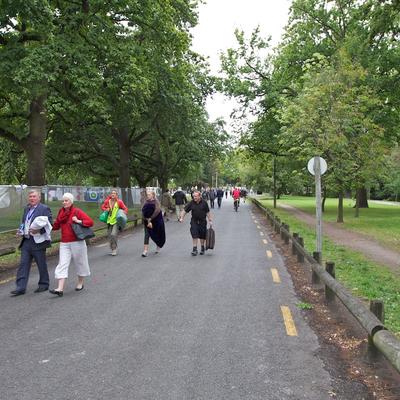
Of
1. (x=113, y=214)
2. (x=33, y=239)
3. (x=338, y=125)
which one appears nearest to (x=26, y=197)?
(x=113, y=214)

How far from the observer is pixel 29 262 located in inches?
312

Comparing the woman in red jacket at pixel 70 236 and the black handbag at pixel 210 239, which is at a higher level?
the woman in red jacket at pixel 70 236

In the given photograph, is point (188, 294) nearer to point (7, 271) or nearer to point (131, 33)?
point (7, 271)

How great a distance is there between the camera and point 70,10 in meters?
16.4

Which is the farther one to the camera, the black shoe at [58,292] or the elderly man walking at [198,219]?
the elderly man walking at [198,219]

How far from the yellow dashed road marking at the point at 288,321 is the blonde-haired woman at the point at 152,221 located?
6.10m

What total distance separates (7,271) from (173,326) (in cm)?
572

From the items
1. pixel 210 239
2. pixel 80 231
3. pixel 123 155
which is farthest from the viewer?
pixel 123 155

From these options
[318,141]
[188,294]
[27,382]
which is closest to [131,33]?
[318,141]

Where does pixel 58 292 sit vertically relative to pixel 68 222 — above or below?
below

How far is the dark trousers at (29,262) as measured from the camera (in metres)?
7.83

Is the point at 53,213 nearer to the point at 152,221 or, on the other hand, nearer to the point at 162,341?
the point at 152,221

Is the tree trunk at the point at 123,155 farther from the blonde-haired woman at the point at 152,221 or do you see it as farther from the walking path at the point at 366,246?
the blonde-haired woman at the point at 152,221

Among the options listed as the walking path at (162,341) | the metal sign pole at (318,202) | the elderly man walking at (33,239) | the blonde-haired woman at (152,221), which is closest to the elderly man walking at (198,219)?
the blonde-haired woman at (152,221)
